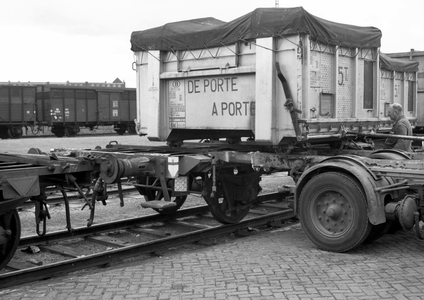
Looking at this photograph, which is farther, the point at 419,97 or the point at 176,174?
the point at 419,97

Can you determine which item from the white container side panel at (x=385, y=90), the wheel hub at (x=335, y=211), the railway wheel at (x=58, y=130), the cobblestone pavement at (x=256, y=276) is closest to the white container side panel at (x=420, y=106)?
the white container side panel at (x=385, y=90)

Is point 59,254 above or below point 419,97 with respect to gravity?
below

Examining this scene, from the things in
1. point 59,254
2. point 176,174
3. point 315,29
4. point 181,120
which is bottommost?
point 59,254

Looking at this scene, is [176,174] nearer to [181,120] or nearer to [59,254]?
[181,120]

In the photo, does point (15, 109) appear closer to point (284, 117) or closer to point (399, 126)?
point (399, 126)

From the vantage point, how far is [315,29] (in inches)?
268

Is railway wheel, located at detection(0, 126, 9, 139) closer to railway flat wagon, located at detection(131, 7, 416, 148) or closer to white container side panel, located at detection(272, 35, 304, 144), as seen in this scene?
railway flat wagon, located at detection(131, 7, 416, 148)

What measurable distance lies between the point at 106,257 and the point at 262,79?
2996mm

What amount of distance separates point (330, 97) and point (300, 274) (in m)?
2.70

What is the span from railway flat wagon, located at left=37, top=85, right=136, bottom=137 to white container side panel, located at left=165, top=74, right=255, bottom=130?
26208mm

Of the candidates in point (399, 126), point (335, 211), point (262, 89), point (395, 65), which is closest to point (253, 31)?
point (262, 89)

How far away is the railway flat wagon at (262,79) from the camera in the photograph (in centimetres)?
677

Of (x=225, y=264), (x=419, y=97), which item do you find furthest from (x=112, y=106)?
(x=225, y=264)

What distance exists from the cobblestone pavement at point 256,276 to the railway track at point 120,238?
0.16 meters
